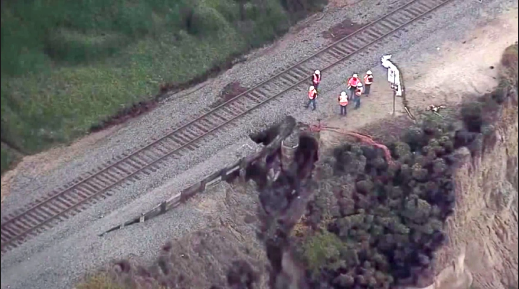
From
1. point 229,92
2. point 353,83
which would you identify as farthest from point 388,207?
point 229,92

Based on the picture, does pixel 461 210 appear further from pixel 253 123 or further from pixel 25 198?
pixel 25 198

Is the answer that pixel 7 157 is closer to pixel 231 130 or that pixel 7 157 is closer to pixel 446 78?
pixel 231 130

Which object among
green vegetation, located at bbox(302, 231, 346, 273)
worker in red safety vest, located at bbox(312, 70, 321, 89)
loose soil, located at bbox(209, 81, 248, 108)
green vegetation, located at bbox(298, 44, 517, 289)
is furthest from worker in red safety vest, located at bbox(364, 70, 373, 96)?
green vegetation, located at bbox(302, 231, 346, 273)

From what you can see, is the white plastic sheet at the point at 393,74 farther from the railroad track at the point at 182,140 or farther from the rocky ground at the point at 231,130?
the railroad track at the point at 182,140

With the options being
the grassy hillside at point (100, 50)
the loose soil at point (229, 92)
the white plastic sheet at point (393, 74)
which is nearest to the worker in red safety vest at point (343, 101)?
the white plastic sheet at point (393, 74)

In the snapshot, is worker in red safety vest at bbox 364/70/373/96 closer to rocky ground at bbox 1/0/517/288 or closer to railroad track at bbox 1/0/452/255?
rocky ground at bbox 1/0/517/288

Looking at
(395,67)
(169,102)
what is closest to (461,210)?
(395,67)

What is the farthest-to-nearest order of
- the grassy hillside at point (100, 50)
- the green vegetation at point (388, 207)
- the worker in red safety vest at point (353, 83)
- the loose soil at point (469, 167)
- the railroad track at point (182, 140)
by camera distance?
the worker in red safety vest at point (353, 83) → the loose soil at point (469, 167) → the grassy hillside at point (100, 50) → the green vegetation at point (388, 207) → the railroad track at point (182, 140)
